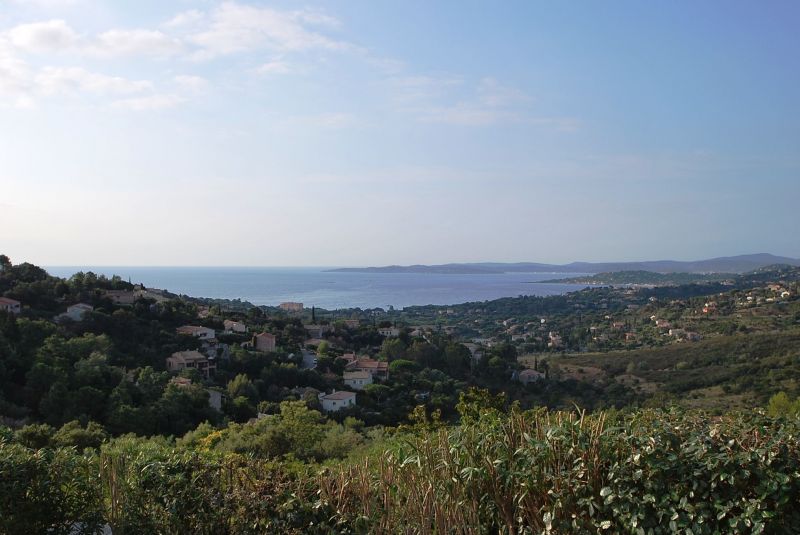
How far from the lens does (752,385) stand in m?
19.9

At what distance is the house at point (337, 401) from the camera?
61.7 ft

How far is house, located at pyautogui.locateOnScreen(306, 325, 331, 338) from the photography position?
34.1 metres

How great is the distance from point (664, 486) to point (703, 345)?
1242 inches

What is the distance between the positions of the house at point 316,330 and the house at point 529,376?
12816mm

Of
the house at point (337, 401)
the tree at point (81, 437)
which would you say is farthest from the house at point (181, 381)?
the tree at point (81, 437)

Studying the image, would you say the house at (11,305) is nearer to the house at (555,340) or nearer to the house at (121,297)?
the house at (121,297)

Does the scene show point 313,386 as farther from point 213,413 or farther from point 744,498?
point 744,498

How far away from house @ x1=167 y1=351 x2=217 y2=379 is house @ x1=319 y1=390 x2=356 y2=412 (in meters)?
4.88

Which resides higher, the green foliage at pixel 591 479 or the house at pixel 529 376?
the green foliage at pixel 591 479

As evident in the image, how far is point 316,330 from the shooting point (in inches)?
1374

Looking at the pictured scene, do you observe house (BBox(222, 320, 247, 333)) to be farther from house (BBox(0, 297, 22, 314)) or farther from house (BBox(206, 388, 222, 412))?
house (BBox(206, 388, 222, 412))

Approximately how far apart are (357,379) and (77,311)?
1216 cm

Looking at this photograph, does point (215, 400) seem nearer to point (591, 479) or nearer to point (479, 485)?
point (479, 485)

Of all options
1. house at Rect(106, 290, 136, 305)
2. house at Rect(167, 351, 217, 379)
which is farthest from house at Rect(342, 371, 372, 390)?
house at Rect(106, 290, 136, 305)
